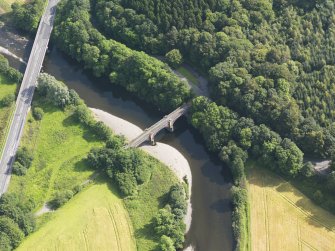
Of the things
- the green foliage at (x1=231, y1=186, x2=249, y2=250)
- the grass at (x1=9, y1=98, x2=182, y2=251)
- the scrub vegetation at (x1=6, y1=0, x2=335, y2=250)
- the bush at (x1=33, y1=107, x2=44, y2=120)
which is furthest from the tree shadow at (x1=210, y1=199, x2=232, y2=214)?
the bush at (x1=33, y1=107, x2=44, y2=120)

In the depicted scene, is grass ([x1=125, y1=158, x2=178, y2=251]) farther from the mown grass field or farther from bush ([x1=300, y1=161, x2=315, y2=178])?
the mown grass field

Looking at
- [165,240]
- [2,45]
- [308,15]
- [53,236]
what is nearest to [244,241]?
[165,240]

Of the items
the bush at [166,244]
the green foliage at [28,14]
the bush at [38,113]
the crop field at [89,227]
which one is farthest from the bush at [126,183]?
the green foliage at [28,14]

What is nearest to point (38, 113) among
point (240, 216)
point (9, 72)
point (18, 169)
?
point (9, 72)

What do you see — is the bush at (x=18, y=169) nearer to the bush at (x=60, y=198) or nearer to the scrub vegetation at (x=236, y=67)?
the bush at (x=60, y=198)

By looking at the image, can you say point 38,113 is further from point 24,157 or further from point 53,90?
point 24,157

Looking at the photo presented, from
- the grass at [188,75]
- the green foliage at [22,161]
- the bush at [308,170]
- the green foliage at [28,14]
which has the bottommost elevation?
the green foliage at [22,161]

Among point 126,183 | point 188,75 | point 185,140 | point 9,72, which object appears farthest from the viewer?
point 9,72
